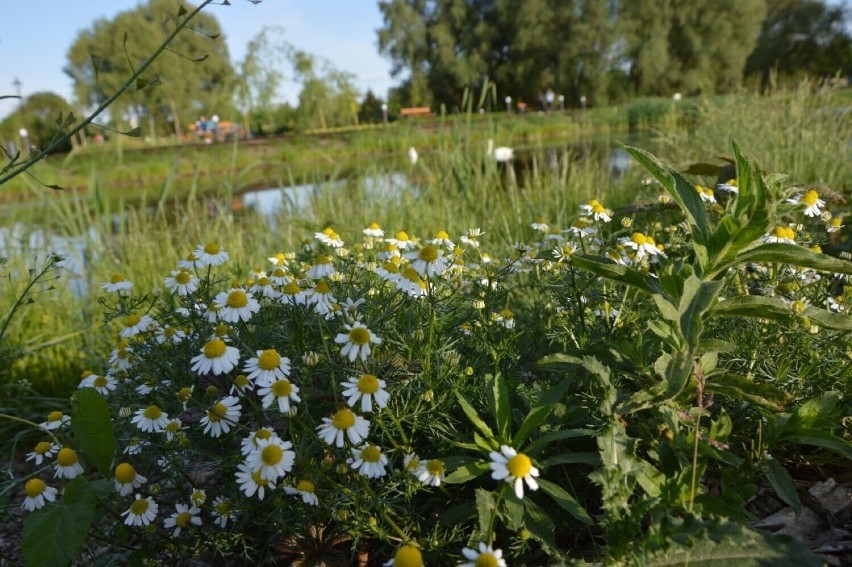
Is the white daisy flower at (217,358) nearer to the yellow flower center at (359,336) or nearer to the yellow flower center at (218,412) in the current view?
the yellow flower center at (218,412)

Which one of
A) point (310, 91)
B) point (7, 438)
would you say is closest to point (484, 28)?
point (310, 91)

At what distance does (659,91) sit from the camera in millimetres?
27578

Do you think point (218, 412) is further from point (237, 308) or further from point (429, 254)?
point (429, 254)

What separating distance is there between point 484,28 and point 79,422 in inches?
1296

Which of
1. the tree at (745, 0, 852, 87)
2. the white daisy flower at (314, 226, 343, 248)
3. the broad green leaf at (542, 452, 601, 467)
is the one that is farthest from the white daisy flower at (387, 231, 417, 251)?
the tree at (745, 0, 852, 87)

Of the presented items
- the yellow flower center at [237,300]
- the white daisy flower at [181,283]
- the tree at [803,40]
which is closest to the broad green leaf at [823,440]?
the yellow flower center at [237,300]

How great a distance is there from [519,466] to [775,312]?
24.9 inches

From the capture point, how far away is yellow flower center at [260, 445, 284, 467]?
3.18ft

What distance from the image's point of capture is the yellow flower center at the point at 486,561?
2.72ft

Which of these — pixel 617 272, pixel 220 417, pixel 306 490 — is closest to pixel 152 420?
pixel 220 417

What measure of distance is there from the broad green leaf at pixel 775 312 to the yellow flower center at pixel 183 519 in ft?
3.79

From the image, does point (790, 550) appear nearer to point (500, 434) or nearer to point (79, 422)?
point (500, 434)

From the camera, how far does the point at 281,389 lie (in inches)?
40.1

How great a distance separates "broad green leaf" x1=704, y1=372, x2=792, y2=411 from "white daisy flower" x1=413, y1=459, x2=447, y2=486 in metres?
0.57
